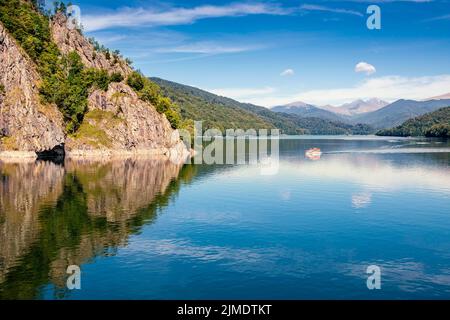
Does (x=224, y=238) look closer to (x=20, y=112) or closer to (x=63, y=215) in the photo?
(x=63, y=215)

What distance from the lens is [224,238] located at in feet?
195

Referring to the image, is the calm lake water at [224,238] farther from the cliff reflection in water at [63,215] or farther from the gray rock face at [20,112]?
the gray rock face at [20,112]

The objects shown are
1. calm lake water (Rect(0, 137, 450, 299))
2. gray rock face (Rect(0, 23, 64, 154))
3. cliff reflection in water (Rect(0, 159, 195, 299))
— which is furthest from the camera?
gray rock face (Rect(0, 23, 64, 154))

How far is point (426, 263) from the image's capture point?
48750mm

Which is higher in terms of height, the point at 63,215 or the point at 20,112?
the point at 20,112

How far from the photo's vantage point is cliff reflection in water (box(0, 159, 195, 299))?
4575cm

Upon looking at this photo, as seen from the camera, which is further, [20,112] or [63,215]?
[20,112]

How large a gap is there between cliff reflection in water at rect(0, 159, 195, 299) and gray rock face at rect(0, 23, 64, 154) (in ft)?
147

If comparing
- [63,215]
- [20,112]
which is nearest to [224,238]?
[63,215]

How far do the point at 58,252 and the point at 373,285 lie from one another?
1445 inches

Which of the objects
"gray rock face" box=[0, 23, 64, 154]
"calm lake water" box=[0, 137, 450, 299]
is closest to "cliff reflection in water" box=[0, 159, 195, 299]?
"calm lake water" box=[0, 137, 450, 299]

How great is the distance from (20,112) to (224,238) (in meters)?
150

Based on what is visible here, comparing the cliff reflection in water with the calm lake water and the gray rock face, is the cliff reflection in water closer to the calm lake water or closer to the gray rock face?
the calm lake water
